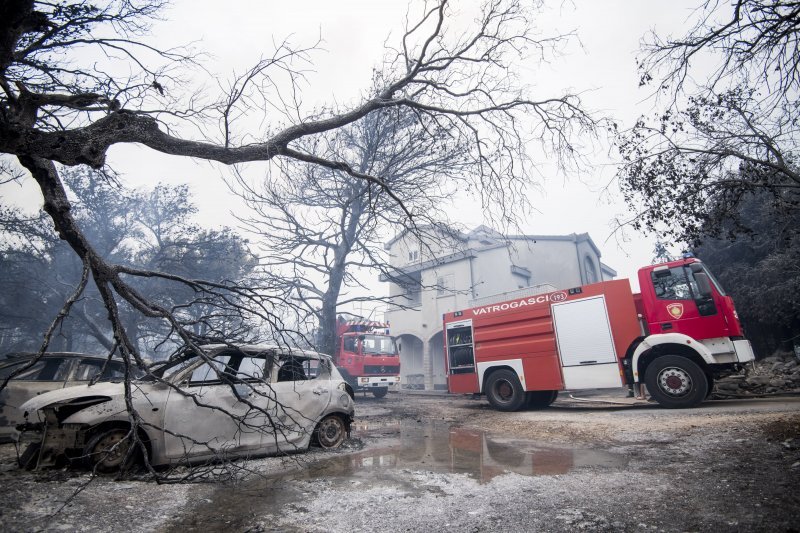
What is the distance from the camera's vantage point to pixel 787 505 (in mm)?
2832

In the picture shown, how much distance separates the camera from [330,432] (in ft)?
19.3

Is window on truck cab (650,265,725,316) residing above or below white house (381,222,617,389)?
below

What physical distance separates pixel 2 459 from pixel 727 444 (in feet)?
29.7

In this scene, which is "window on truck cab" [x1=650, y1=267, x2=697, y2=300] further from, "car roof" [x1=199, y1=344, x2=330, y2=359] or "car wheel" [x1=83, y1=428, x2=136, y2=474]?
"car wheel" [x1=83, y1=428, x2=136, y2=474]

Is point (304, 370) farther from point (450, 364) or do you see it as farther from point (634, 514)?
point (450, 364)

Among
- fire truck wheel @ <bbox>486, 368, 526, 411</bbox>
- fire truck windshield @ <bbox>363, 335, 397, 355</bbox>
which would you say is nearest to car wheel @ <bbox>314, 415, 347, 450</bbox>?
fire truck wheel @ <bbox>486, 368, 526, 411</bbox>

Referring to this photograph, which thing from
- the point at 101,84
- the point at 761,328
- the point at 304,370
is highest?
the point at 101,84

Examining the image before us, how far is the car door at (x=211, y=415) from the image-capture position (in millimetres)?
4410

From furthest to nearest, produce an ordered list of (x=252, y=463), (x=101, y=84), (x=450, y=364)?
(x=450, y=364) → (x=252, y=463) → (x=101, y=84)

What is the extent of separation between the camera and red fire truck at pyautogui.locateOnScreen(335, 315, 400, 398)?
15.8 meters

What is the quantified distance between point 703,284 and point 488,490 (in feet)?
22.4

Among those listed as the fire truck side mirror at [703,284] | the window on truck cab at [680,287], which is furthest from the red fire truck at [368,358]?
the fire truck side mirror at [703,284]

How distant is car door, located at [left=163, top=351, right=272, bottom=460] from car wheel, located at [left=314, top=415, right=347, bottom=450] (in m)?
1.00

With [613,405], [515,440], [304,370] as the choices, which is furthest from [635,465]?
[613,405]
